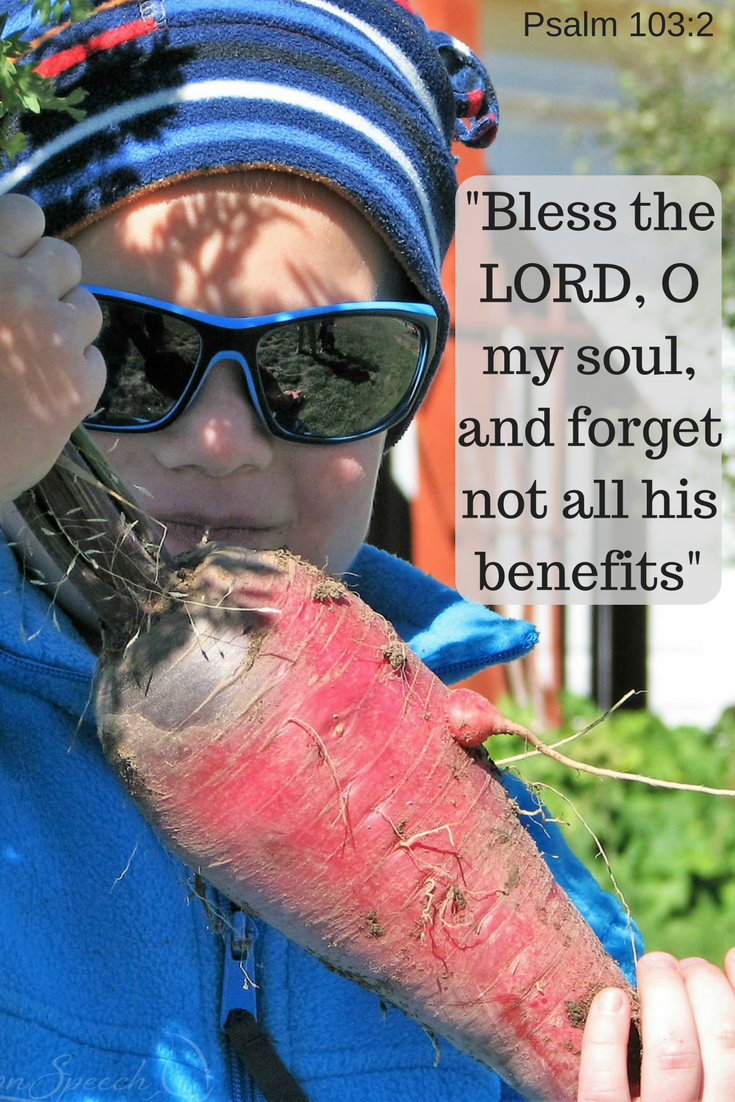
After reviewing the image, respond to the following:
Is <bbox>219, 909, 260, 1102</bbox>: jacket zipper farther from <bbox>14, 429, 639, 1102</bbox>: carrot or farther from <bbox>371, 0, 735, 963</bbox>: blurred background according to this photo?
<bbox>371, 0, 735, 963</bbox>: blurred background

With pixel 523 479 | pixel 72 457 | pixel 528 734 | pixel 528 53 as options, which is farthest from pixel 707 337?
pixel 72 457

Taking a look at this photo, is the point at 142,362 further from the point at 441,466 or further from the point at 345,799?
the point at 441,466

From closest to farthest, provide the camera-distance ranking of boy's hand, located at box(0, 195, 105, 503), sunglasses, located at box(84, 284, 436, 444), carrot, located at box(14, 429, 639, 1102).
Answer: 1. boy's hand, located at box(0, 195, 105, 503)
2. carrot, located at box(14, 429, 639, 1102)
3. sunglasses, located at box(84, 284, 436, 444)

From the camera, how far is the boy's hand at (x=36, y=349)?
929 millimetres

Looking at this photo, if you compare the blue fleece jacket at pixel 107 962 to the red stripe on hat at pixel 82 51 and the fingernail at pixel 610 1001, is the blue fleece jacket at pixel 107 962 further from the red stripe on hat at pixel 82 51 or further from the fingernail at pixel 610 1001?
the red stripe on hat at pixel 82 51

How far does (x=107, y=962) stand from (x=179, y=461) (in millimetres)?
593

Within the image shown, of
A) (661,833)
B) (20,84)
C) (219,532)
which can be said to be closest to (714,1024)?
(219,532)

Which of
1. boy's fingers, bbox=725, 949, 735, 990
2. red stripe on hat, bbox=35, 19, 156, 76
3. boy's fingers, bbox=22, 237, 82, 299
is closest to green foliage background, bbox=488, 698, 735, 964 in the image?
boy's fingers, bbox=725, 949, 735, 990

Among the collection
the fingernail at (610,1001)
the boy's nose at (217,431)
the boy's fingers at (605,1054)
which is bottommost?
the boy's fingers at (605,1054)

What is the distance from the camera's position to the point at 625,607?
684cm

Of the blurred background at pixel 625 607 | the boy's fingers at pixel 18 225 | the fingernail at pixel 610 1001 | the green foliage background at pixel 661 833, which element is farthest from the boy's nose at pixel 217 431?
the green foliage background at pixel 661 833

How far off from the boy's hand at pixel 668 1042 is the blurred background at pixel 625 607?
1169 mm

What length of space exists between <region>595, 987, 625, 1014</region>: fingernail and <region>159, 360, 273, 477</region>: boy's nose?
0.76 m

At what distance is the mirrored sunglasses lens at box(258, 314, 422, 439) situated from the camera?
134 cm
